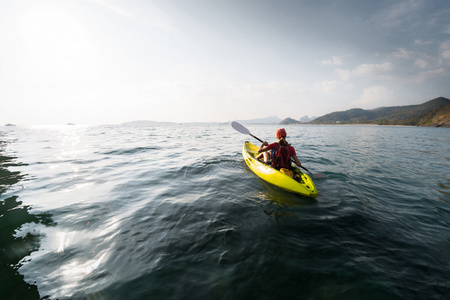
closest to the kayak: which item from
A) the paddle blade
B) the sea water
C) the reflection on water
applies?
the sea water

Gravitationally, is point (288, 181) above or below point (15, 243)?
above

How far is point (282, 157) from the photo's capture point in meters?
7.01

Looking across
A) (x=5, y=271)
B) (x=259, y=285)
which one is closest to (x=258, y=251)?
(x=259, y=285)

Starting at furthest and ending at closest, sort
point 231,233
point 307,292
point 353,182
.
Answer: point 353,182, point 231,233, point 307,292

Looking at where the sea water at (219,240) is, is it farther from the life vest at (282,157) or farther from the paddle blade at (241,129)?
the paddle blade at (241,129)

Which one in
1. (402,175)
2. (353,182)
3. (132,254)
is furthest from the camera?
(402,175)

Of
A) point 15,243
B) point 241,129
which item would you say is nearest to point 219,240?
point 15,243

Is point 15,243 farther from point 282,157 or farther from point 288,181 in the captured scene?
point 282,157

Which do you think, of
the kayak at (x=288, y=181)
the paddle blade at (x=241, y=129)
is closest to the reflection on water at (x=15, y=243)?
the kayak at (x=288, y=181)

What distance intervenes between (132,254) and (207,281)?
1.67 m

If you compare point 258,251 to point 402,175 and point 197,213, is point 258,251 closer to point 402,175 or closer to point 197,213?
point 197,213

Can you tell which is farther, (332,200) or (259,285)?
(332,200)

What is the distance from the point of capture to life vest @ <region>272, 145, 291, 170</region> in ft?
22.8

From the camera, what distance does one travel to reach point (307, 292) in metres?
2.62
